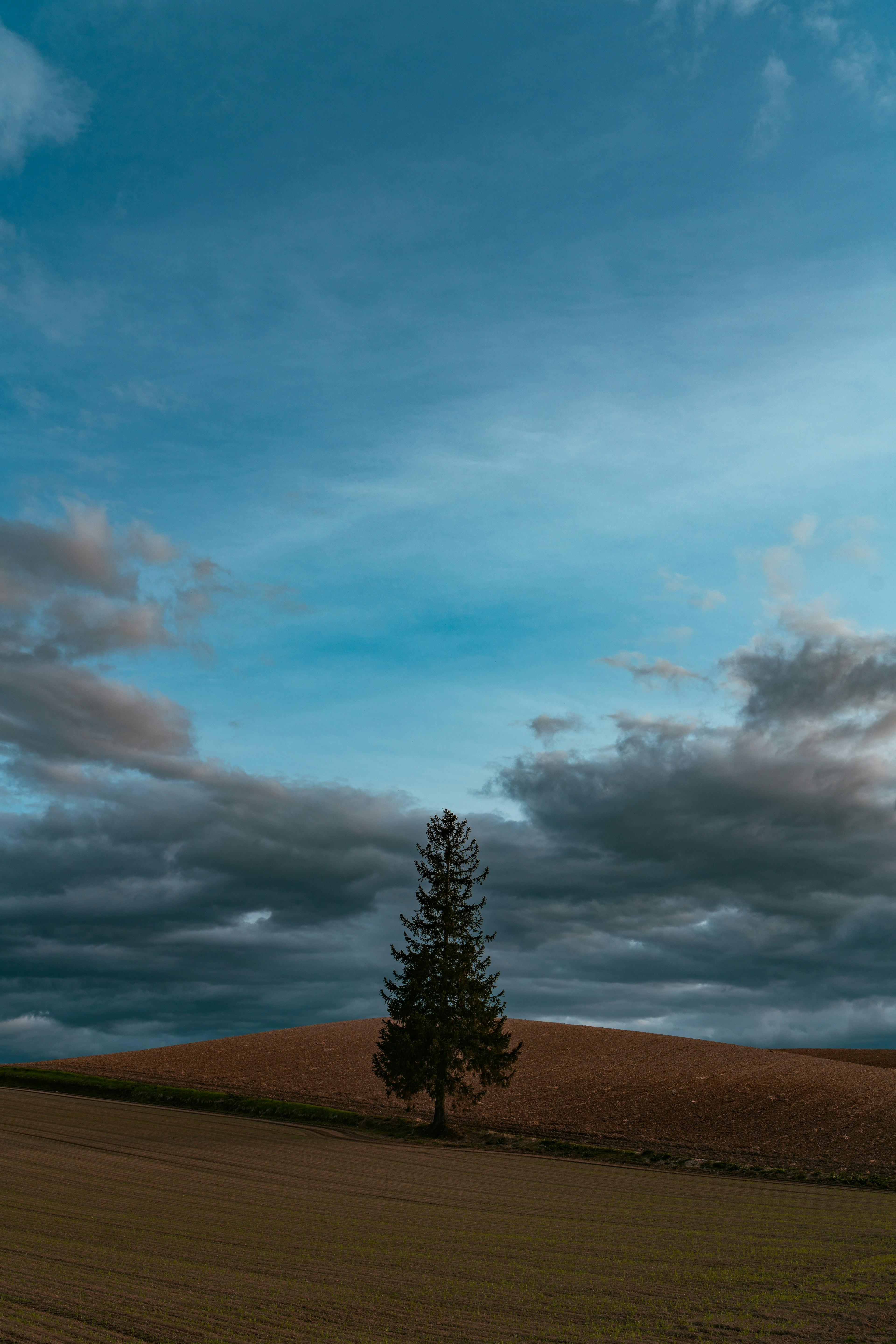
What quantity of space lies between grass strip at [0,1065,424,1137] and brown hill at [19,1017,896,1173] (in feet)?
7.08

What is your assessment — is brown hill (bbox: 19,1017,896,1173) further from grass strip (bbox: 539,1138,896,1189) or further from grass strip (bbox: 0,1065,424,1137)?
grass strip (bbox: 0,1065,424,1137)

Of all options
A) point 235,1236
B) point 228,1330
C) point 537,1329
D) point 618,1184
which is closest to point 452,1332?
point 537,1329

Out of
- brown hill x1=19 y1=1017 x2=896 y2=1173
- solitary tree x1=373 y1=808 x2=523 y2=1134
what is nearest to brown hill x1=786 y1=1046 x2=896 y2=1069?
brown hill x1=19 y1=1017 x2=896 y2=1173

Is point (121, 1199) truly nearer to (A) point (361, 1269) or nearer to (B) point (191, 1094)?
(A) point (361, 1269)

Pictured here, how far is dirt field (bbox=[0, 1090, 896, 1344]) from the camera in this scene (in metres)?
11.1

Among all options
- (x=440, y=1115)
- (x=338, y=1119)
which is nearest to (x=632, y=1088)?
(x=440, y=1115)

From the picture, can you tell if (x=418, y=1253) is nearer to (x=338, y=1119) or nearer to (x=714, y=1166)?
(x=714, y=1166)

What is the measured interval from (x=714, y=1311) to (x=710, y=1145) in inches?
1135

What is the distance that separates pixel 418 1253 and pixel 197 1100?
3870cm

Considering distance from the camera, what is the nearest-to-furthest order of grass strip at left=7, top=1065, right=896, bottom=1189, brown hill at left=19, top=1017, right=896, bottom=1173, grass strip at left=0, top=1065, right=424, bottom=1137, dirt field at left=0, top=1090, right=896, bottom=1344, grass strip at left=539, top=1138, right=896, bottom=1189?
1. dirt field at left=0, top=1090, right=896, bottom=1344
2. grass strip at left=539, top=1138, right=896, bottom=1189
3. grass strip at left=7, top=1065, right=896, bottom=1189
4. brown hill at left=19, top=1017, right=896, bottom=1173
5. grass strip at left=0, top=1065, right=424, bottom=1137

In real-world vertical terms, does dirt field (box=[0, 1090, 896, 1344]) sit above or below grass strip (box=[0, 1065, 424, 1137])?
above

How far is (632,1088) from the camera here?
165 feet

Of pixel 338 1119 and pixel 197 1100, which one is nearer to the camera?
pixel 338 1119

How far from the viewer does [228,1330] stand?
34.3ft
